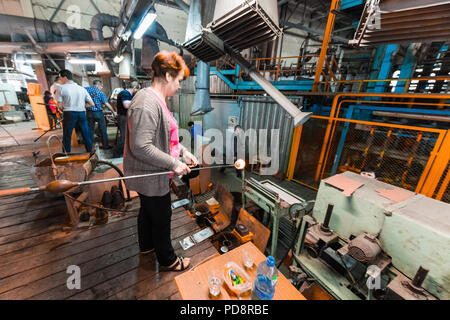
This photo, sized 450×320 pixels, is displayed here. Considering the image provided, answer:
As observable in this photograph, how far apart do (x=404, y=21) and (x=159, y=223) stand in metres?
3.03

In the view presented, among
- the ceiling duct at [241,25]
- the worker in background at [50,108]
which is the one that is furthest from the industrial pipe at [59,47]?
the ceiling duct at [241,25]

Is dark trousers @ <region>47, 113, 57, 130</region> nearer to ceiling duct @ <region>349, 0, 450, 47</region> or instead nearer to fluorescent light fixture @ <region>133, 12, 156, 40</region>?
fluorescent light fixture @ <region>133, 12, 156, 40</region>

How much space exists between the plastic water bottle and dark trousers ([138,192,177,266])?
90cm

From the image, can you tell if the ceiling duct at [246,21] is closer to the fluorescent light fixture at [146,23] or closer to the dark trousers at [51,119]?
the fluorescent light fixture at [146,23]

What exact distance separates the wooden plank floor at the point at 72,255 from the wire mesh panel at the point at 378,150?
413 centimetres

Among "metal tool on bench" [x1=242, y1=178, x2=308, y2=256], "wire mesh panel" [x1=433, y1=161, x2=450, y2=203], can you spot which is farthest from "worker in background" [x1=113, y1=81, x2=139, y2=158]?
"wire mesh panel" [x1=433, y1=161, x2=450, y2=203]

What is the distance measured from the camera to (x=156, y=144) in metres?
1.41

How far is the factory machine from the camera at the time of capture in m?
1.24

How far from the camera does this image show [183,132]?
8094 millimetres

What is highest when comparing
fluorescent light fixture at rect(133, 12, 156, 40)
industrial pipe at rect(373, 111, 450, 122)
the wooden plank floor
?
fluorescent light fixture at rect(133, 12, 156, 40)

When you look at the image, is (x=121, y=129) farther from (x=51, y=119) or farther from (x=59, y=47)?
(x=59, y=47)

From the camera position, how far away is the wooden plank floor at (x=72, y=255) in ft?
5.53

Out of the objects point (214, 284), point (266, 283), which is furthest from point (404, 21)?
point (214, 284)

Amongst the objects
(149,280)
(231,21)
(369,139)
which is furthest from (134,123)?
(369,139)
